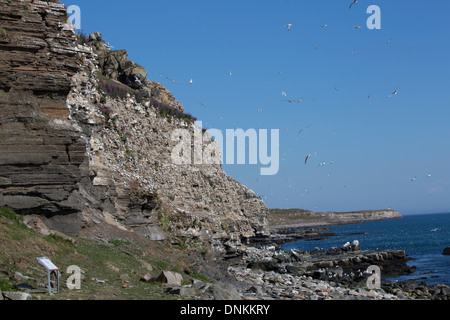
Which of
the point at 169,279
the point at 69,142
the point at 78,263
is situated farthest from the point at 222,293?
the point at 69,142

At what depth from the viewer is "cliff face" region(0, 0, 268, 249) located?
16.7m

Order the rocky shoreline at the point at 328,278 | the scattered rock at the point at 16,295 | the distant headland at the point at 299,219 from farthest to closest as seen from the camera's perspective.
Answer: the distant headland at the point at 299,219
the rocky shoreline at the point at 328,278
the scattered rock at the point at 16,295

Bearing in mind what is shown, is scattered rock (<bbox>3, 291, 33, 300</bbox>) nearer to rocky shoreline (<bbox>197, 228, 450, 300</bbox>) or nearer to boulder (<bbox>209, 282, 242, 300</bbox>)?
boulder (<bbox>209, 282, 242, 300</bbox>)

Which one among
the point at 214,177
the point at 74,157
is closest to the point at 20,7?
the point at 74,157

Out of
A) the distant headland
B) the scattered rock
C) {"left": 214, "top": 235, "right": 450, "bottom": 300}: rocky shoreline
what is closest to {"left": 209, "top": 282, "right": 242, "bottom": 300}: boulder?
{"left": 214, "top": 235, "right": 450, "bottom": 300}: rocky shoreline

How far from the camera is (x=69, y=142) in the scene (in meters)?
17.6

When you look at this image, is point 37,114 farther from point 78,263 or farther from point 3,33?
point 78,263

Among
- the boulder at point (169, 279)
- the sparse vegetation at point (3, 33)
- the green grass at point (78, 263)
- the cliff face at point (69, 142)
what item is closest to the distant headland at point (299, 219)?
the cliff face at point (69, 142)

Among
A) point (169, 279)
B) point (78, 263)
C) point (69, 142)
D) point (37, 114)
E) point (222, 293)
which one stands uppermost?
point (37, 114)

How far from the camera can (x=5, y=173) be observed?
15914 millimetres

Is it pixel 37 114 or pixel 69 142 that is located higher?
pixel 37 114

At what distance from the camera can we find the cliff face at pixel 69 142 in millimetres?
16703

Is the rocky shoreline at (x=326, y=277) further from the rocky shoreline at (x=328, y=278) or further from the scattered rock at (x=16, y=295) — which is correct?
the scattered rock at (x=16, y=295)

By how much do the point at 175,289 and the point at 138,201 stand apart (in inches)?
636
